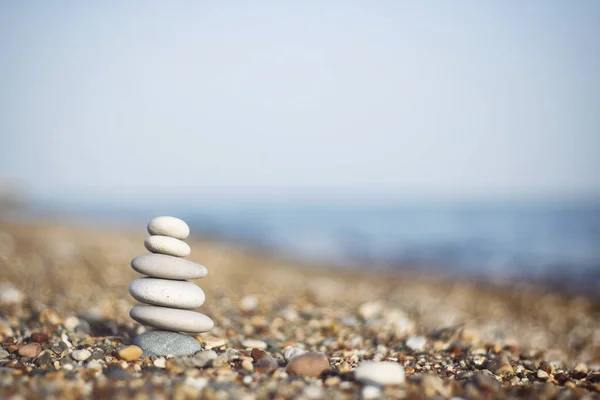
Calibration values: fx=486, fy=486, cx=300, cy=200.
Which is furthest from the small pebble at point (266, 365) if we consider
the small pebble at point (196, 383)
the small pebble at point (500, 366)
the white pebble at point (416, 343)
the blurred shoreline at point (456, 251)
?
the blurred shoreline at point (456, 251)

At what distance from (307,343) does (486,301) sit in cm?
720

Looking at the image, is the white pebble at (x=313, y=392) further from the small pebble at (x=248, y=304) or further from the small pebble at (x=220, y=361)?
the small pebble at (x=248, y=304)

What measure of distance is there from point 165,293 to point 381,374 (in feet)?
6.68

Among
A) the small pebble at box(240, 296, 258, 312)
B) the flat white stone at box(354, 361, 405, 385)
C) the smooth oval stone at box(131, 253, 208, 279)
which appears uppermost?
the smooth oval stone at box(131, 253, 208, 279)

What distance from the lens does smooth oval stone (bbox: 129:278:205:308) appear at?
14.3 ft

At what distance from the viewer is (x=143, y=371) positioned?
3766 millimetres

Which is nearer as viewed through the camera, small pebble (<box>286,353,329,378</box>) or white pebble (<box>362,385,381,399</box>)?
white pebble (<box>362,385,381,399</box>)

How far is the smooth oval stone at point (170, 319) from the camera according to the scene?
171 inches

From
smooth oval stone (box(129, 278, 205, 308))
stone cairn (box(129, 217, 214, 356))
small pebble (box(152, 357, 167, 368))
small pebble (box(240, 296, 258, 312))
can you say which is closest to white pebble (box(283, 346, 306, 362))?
stone cairn (box(129, 217, 214, 356))

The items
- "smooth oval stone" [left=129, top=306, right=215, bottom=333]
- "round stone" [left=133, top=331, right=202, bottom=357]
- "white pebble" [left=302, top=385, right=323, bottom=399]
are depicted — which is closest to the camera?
"white pebble" [left=302, top=385, right=323, bottom=399]

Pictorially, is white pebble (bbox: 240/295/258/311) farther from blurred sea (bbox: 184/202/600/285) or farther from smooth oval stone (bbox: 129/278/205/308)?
blurred sea (bbox: 184/202/600/285)

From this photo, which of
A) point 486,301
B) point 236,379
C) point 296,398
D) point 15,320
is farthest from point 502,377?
point 486,301

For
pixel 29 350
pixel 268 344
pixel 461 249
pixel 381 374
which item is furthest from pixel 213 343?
pixel 461 249

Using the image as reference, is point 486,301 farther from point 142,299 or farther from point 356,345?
point 142,299
